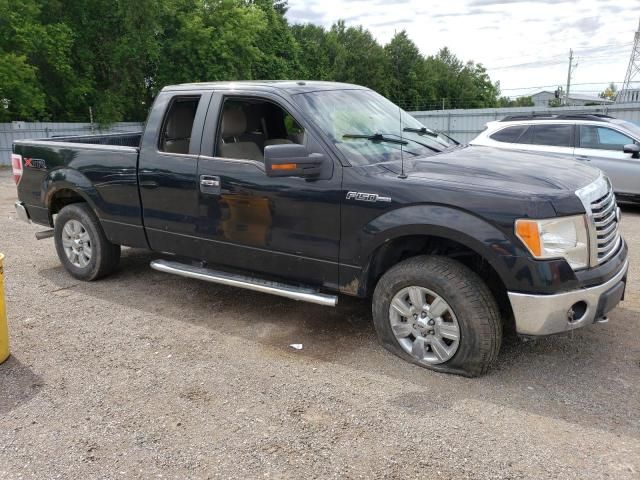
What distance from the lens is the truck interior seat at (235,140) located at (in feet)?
15.9

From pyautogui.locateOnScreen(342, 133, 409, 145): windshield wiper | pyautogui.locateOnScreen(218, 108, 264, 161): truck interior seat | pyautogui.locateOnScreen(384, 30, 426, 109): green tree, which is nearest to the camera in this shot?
pyautogui.locateOnScreen(342, 133, 409, 145): windshield wiper

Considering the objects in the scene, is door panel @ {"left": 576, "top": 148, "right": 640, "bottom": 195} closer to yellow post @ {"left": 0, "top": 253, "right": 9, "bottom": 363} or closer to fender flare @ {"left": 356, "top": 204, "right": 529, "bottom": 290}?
fender flare @ {"left": 356, "top": 204, "right": 529, "bottom": 290}

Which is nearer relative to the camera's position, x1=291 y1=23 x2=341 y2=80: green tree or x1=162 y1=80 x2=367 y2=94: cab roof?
x1=162 y1=80 x2=367 y2=94: cab roof

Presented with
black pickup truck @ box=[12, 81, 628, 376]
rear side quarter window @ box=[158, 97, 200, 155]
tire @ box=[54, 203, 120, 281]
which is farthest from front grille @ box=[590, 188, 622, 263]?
tire @ box=[54, 203, 120, 281]

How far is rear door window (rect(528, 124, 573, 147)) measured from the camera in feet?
32.3

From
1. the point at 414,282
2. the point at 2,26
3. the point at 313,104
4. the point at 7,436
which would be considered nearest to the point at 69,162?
the point at 313,104

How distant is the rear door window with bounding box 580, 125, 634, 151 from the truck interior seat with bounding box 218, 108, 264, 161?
6.92m

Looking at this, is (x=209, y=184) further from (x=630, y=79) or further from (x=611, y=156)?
(x=630, y=79)

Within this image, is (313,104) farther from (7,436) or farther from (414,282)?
(7,436)

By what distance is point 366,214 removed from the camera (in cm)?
399

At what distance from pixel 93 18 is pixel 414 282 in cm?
3018

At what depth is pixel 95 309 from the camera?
17.4ft

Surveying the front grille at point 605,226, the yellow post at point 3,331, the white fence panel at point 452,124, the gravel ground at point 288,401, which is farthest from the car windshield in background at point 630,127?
the yellow post at point 3,331

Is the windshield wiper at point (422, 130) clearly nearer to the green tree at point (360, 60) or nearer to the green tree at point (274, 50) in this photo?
the green tree at point (274, 50)
